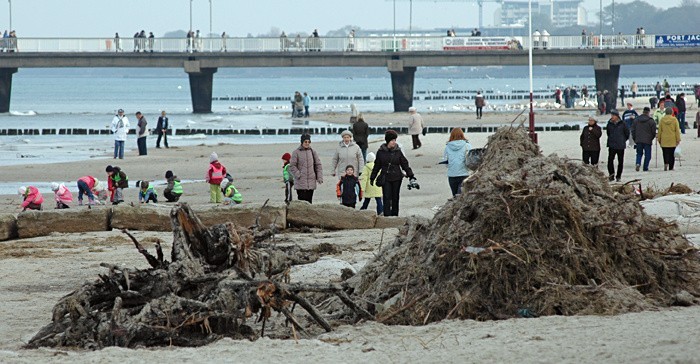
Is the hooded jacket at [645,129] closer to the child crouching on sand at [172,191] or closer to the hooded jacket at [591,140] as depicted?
the hooded jacket at [591,140]

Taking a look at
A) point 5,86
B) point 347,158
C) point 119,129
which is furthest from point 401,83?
point 347,158

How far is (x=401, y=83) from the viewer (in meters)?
70.8

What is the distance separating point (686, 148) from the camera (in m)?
31.5

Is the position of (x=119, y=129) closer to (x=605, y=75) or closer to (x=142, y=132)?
(x=142, y=132)

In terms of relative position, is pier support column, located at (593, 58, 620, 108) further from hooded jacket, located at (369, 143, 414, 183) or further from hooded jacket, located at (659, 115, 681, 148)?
hooded jacket, located at (369, 143, 414, 183)

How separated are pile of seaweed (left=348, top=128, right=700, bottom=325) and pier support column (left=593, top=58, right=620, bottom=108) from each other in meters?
56.5

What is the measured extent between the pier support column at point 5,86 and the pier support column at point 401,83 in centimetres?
2288

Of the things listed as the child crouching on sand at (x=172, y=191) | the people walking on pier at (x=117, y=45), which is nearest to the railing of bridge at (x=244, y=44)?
the people walking on pier at (x=117, y=45)

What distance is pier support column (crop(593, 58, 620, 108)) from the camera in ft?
220

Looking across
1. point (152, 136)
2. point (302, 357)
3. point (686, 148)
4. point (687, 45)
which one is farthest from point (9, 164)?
point (687, 45)

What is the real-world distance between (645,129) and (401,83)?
4667cm

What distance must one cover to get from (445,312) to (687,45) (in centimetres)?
6193

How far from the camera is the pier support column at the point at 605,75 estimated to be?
6706 centimetres

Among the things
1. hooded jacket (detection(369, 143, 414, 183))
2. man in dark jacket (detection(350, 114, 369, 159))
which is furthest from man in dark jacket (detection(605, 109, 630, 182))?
hooded jacket (detection(369, 143, 414, 183))
